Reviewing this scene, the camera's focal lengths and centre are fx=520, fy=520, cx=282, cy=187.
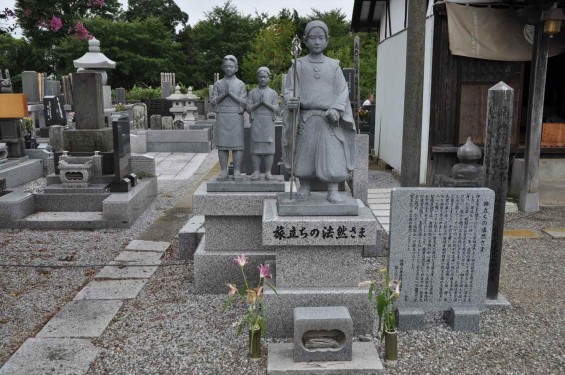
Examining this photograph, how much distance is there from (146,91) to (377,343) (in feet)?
93.2

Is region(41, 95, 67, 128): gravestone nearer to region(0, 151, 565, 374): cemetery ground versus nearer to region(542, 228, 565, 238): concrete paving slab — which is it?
region(0, 151, 565, 374): cemetery ground

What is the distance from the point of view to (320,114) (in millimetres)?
4840

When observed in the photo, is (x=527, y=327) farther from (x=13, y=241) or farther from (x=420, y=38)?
(x=13, y=241)

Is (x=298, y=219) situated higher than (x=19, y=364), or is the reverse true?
(x=298, y=219)

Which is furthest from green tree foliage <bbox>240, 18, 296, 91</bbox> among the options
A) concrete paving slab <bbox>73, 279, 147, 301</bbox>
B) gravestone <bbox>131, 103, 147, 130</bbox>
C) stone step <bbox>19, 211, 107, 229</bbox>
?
concrete paving slab <bbox>73, 279, 147, 301</bbox>

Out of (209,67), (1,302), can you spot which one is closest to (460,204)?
(1,302)

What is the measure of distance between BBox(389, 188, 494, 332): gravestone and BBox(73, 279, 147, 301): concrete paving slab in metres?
2.92

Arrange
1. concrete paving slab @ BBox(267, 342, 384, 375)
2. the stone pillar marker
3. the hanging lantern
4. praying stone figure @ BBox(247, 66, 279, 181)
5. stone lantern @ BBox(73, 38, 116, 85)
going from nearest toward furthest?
1. concrete paving slab @ BBox(267, 342, 384, 375)
2. the stone pillar marker
3. praying stone figure @ BBox(247, 66, 279, 181)
4. the hanging lantern
5. stone lantern @ BBox(73, 38, 116, 85)

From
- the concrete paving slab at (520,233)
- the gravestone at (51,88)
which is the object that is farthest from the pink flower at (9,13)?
the gravestone at (51,88)

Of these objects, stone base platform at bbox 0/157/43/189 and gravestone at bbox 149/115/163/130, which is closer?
stone base platform at bbox 0/157/43/189

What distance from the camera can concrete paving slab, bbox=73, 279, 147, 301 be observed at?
577cm

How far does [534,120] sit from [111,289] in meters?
7.81

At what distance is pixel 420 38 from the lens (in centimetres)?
718

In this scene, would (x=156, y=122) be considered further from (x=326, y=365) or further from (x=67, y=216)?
(x=326, y=365)
